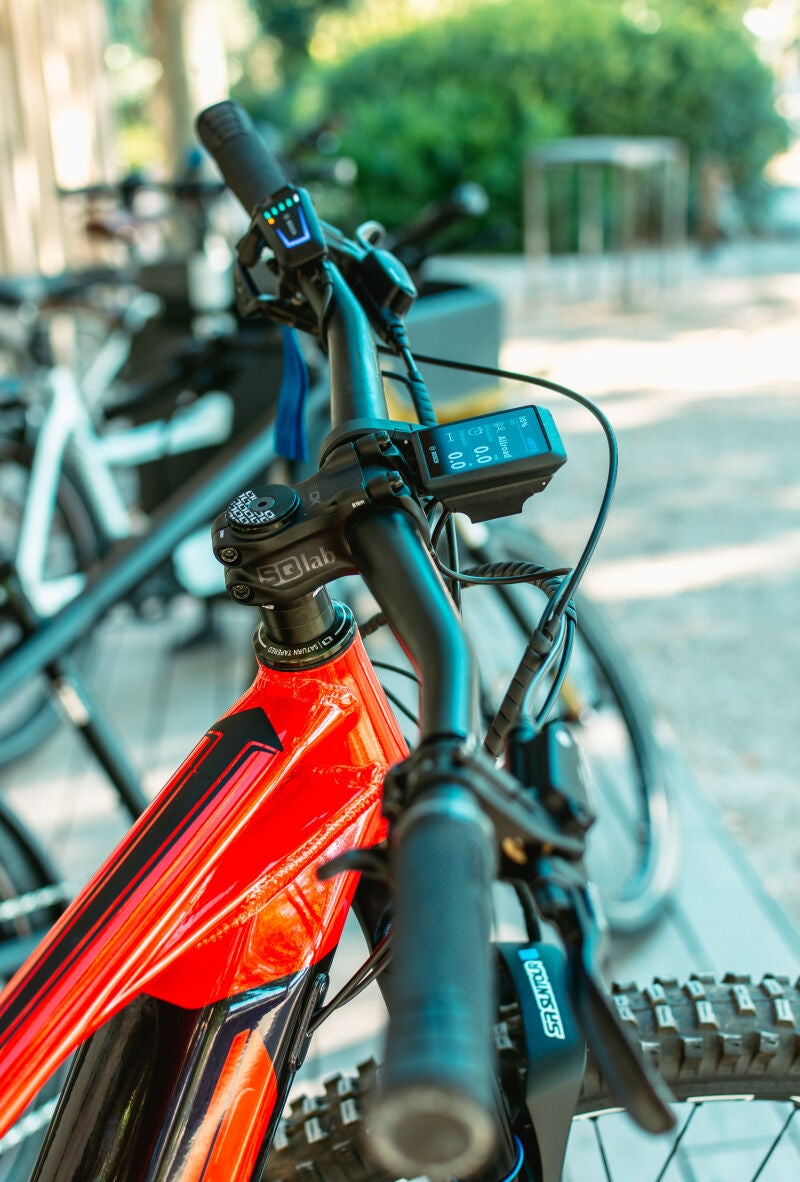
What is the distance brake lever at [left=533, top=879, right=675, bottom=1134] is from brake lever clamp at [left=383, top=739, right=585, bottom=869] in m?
0.03

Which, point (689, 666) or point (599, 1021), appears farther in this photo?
point (689, 666)

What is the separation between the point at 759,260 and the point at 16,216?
664 cm

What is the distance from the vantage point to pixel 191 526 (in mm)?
2219

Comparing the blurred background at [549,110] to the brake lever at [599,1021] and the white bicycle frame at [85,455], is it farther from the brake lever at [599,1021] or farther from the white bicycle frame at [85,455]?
the brake lever at [599,1021]

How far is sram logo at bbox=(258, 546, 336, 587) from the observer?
667 millimetres

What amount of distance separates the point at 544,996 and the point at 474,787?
0.48m

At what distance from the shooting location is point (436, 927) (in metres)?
0.44

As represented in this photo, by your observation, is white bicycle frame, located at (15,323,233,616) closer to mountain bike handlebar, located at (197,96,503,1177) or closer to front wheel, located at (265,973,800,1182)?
front wheel, located at (265,973,800,1182)

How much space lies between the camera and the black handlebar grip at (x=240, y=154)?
36.7 inches

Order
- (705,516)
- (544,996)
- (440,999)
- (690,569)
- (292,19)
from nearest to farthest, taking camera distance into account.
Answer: (440,999) < (544,996) < (690,569) < (705,516) < (292,19)

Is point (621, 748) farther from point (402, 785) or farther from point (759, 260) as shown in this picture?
point (759, 260)

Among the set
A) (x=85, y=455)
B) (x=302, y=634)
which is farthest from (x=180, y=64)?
(x=302, y=634)

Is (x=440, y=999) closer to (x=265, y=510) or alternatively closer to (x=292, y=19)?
(x=265, y=510)

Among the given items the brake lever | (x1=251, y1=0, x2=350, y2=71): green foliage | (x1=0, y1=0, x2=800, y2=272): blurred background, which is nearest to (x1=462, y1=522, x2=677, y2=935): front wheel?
the brake lever
